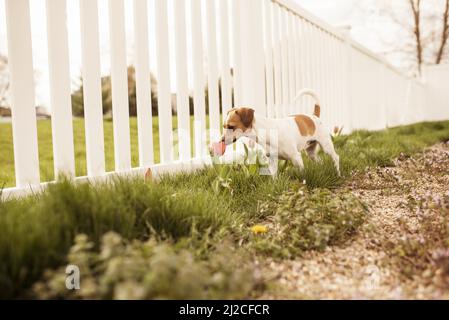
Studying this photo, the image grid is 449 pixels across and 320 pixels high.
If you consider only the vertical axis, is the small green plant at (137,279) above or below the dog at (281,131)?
below

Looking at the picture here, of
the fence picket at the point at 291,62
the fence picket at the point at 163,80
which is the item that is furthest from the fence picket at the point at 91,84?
the fence picket at the point at 291,62

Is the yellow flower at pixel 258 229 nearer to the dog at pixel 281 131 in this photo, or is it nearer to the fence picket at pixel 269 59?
the dog at pixel 281 131

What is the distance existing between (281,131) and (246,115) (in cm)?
32

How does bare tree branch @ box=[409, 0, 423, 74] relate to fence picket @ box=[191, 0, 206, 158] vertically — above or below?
above

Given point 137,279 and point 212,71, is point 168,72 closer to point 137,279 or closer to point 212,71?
point 212,71

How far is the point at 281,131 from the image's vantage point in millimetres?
3162

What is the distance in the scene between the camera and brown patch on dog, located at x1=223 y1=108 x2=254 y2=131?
2.96 m

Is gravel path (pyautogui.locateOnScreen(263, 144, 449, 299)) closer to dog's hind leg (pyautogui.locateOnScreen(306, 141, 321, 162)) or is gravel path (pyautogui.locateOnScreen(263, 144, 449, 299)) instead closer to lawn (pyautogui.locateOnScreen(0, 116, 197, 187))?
dog's hind leg (pyautogui.locateOnScreen(306, 141, 321, 162))

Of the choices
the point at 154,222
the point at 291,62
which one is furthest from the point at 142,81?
the point at 291,62

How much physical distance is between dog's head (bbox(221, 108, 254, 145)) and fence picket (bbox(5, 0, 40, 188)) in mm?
1155

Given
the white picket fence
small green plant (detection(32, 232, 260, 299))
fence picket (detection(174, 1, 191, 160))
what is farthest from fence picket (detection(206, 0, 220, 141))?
small green plant (detection(32, 232, 260, 299))

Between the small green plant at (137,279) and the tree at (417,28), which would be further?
the tree at (417,28)

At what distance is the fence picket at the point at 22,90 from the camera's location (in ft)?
7.38

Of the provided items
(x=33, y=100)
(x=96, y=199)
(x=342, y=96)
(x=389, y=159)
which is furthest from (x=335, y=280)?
(x=342, y=96)
